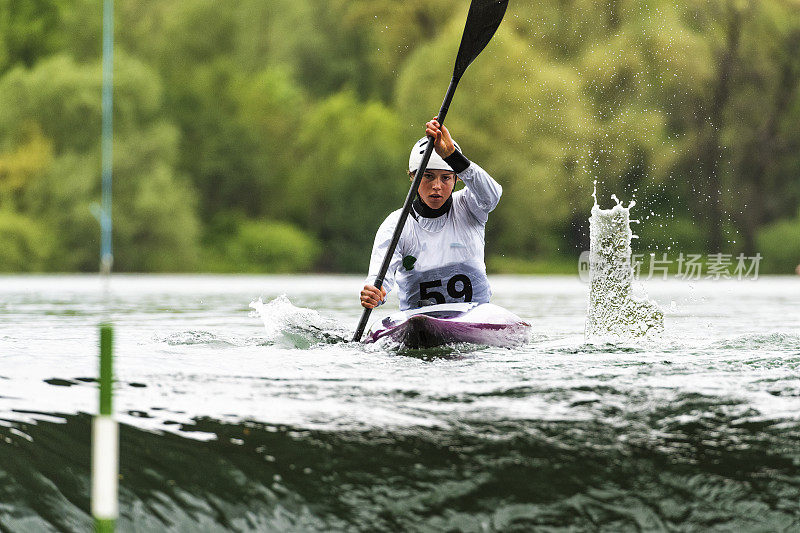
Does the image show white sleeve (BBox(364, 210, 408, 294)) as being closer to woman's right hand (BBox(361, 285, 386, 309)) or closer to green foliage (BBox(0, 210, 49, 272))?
woman's right hand (BBox(361, 285, 386, 309))

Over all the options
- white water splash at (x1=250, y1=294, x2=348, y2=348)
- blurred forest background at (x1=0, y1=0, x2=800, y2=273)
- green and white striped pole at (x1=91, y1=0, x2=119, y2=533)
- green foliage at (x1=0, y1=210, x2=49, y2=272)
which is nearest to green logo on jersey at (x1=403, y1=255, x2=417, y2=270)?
white water splash at (x1=250, y1=294, x2=348, y2=348)

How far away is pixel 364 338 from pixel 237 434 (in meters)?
2.47

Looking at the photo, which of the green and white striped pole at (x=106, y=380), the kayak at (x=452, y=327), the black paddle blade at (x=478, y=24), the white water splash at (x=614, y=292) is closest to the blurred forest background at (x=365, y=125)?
the green and white striped pole at (x=106, y=380)

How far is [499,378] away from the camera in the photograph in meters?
4.88

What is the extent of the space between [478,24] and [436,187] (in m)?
1.23

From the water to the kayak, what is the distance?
0.26 metres

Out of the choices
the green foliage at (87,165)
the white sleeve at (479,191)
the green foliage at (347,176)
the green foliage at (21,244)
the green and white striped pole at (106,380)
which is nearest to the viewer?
the green and white striped pole at (106,380)

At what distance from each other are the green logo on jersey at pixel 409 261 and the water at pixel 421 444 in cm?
85

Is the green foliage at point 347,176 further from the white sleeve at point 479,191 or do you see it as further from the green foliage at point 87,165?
the white sleeve at point 479,191

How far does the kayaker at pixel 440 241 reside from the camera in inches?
247

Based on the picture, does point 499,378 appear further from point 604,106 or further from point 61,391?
point 604,106

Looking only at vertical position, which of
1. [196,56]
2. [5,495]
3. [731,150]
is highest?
[196,56]

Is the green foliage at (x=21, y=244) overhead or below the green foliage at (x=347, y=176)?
below

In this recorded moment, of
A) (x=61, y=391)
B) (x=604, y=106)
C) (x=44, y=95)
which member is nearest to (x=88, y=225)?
(x=44, y=95)
